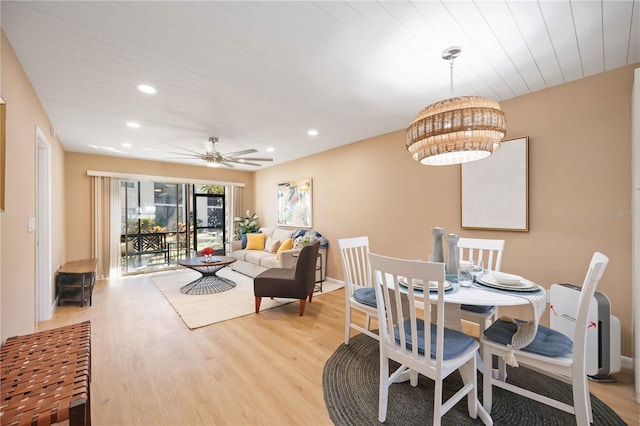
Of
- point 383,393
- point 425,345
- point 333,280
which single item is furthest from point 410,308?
point 333,280

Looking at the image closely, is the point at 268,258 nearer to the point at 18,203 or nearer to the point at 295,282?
the point at 295,282

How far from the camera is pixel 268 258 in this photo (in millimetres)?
4949

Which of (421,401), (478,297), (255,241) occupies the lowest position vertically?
(421,401)

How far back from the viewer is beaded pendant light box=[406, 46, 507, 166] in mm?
1696

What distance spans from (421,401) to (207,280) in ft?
13.6

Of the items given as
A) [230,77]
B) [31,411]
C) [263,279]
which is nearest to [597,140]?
[230,77]

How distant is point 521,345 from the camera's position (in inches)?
61.7

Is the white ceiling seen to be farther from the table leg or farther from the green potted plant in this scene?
the green potted plant

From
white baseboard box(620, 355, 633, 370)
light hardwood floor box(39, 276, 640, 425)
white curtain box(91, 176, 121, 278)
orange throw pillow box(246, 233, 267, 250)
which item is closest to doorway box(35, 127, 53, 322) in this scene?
light hardwood floor box(39, 276, 640, 425)

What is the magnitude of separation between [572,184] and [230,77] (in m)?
3.31

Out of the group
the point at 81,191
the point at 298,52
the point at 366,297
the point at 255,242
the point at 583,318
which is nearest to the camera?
the point at 583,318

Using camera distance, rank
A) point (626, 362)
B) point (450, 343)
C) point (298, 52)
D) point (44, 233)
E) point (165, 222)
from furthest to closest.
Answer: point (165, 222), point (44, 233), point (626, 362), point (298, 52), point (450, 343)

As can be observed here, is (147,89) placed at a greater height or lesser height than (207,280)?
greater

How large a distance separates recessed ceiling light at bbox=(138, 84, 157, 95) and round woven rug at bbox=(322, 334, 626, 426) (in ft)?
10.1
